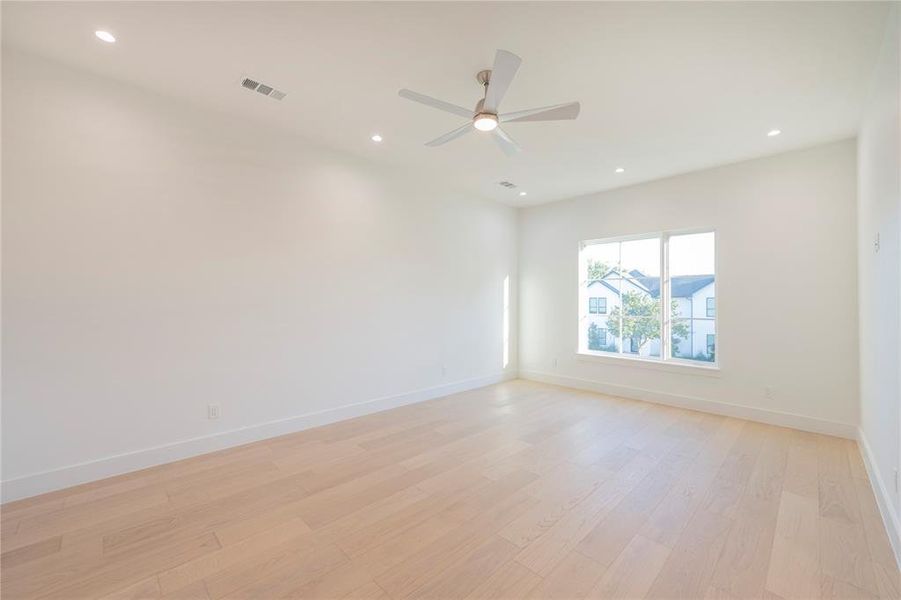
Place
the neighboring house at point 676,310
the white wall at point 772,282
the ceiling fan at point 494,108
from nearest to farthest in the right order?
the ceiling fan at point 494,108
the white wall at point 772,282
the neighboring house at point 676,310

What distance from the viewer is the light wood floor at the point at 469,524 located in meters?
1.71

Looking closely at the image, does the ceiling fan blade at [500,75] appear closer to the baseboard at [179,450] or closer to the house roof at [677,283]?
the baseboard at [179,450]

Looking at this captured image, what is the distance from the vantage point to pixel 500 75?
215 centimetres

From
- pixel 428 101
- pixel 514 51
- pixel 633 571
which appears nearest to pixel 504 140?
pixel 514 51

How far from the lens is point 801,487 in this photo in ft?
8.49

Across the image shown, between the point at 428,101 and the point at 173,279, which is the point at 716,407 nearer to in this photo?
the point at 428,101

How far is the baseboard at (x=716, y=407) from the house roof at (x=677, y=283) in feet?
4.21

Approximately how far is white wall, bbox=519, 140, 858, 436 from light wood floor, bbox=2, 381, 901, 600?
0.65 m

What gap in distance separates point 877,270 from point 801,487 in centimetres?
157

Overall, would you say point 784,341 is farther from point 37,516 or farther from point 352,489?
point 37,516

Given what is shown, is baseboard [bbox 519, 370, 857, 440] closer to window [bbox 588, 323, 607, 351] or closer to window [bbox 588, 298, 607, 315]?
window [bbox 588, 323, 607, 351]

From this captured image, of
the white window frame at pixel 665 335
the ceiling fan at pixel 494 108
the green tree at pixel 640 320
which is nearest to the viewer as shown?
the ceiling fan at pixel 494 108

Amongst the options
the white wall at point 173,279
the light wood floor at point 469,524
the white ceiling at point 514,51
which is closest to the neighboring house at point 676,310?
the light wood floor at point 469,524

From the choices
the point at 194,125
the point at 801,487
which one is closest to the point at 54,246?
the point at 194,125
